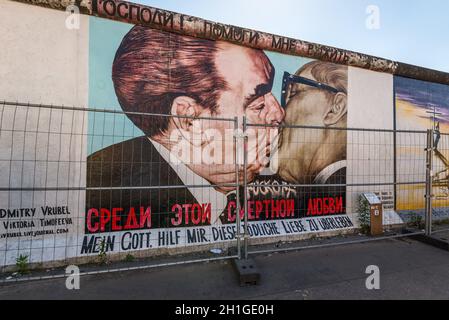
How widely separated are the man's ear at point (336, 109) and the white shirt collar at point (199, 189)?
292 cm

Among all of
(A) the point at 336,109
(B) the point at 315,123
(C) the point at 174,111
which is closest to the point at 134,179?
(C) the point at 174,111

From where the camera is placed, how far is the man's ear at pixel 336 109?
5629 mm

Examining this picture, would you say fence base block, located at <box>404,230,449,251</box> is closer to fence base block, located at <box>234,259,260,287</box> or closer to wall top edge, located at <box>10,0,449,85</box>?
fence base block, located at <box>234,259,260,287</box>

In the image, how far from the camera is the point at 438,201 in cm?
671

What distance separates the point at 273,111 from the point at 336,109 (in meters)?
1.62

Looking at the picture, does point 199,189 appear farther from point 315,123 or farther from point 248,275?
point 315,123

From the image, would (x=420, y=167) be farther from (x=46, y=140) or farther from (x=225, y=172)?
(x=46, y=140)

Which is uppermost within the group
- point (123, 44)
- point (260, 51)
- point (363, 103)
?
point (260, 51)

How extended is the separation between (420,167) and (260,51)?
203 inches

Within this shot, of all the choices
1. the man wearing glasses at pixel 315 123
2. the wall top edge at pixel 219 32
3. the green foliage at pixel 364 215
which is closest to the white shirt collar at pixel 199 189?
the man wearing glasses at pixel 315 123

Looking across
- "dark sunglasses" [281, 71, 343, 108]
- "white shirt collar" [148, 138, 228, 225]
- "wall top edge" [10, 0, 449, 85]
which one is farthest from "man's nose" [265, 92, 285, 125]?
"white shirt collar" [148, 138, 228, 225]

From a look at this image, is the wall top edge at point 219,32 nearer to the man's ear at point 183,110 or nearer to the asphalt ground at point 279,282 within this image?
the man's ear at point 183,110

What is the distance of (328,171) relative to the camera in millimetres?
5605
